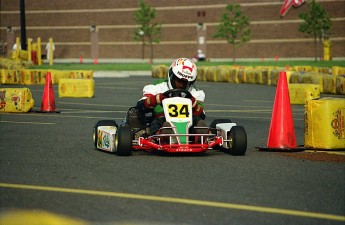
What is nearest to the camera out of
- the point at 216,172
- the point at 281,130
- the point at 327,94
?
the point at 216,172

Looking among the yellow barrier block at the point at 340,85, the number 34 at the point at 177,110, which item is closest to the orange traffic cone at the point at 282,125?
the number 34 at the point at 177,110

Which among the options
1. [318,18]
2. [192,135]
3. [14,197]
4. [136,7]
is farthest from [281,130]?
[136,7]

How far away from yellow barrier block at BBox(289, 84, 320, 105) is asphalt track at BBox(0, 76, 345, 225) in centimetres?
808

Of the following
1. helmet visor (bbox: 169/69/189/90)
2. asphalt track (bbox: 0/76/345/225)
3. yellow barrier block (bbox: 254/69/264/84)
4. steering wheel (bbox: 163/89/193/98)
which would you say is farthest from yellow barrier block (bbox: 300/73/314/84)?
steering wheel (bbox: 163/89/193/98)

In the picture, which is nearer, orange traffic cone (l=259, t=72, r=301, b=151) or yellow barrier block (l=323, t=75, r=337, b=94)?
orange traffic cone (l=259, t=72, r=301, b=151)

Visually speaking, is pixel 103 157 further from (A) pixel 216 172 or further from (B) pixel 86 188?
(B) pixel 86 188

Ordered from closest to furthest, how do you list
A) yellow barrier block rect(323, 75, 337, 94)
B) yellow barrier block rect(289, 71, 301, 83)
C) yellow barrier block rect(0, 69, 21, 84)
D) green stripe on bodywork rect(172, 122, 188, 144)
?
green stripe on bodywork rect(172, 122, 188, 144)
yellow barrier block rect(323, 75, 337, 94)
yellow barrier block rect(289, 71, 301, 83)
yellow barrier block rect(0, 69, 21, 84)

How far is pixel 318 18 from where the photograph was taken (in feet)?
205

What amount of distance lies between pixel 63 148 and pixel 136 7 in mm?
66462

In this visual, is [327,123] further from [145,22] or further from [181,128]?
[145,22]

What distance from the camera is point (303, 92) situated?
22219mm

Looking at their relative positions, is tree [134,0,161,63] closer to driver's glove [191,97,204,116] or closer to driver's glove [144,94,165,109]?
driver's glove [191,97,204,116]

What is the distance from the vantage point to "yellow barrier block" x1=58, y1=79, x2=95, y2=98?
81.3 ft

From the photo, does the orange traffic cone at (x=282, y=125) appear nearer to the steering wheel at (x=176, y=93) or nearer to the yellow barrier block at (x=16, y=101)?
the steering wheel at (x=176, y=93)
